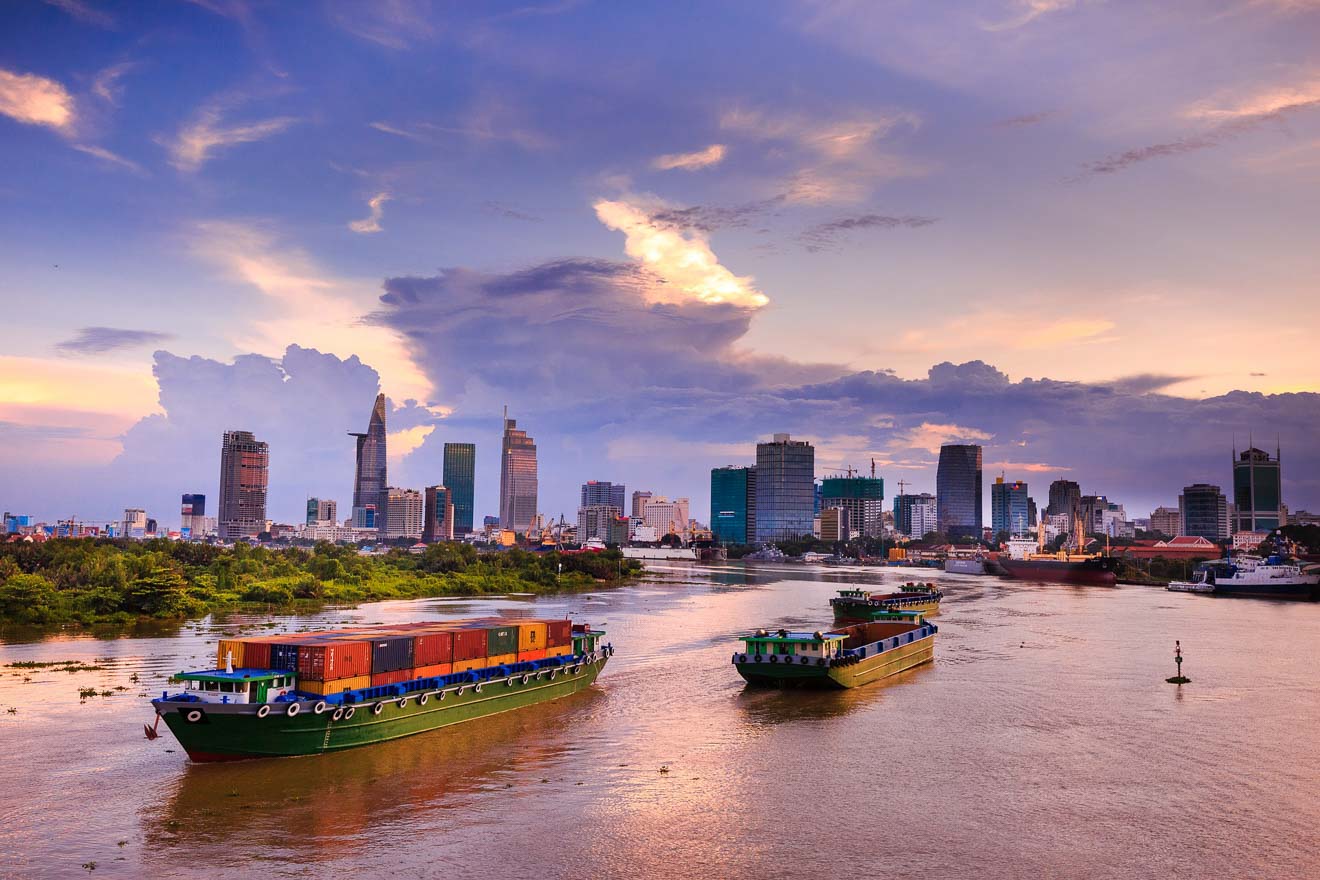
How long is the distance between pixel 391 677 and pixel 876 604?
80.3 meters

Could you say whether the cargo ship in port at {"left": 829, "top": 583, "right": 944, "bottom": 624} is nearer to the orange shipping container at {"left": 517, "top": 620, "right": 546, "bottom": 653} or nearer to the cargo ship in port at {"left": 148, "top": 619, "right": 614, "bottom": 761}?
the orange shipping container at {"left": 517, "top": 620, "right": 546, "bottom": 653}

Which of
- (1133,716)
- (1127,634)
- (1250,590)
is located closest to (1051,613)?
(1127,634)

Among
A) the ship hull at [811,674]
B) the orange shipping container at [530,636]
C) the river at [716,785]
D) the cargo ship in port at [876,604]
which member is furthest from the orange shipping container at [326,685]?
the cargo ship in port at [876,604]

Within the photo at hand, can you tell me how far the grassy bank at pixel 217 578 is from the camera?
90.1 metres

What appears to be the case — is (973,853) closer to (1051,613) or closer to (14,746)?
(14,746)

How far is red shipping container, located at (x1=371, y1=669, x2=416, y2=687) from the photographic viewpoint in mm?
44394

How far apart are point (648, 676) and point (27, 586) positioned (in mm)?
61521

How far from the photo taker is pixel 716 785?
126ft

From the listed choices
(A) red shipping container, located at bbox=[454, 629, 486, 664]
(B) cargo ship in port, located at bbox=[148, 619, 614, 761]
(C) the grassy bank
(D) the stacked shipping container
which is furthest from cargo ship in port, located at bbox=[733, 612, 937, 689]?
(C) the grassy bank

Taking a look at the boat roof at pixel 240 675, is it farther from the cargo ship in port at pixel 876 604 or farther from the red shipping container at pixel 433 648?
the cargo ship in port at pixel 876 604

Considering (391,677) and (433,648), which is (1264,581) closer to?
(433,648)

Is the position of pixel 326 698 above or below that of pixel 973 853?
above

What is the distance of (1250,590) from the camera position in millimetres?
165375

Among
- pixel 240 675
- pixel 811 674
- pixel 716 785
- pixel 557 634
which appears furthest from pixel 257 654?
pixel 811 674
